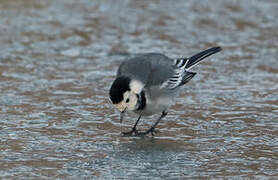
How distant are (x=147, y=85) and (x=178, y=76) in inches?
24.7

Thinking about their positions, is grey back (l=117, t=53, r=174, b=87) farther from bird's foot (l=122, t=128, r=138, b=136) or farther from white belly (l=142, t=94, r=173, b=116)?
bird's foot (l=122, t=128, r=138, b=136)

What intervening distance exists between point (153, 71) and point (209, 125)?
76 centimetres

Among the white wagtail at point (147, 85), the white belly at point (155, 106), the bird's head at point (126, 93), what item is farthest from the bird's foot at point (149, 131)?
the bird's head at point (126, 93)

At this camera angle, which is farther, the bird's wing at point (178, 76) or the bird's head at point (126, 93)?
the bird's wing at point (178, 76)

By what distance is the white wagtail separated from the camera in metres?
5.70

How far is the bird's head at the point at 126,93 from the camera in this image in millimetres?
5617

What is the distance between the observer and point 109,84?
7.92 m

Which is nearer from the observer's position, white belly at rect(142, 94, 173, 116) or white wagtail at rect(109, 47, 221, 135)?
white wagtail at rect(109, 47, 221, 135)

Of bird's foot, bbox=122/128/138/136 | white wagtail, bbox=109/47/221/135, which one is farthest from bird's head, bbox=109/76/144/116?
bird's foot, bbox=122/128/138/136

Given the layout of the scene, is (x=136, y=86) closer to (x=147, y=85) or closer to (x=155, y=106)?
(x=147, y=85)

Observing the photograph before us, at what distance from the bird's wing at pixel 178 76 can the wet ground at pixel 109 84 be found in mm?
378

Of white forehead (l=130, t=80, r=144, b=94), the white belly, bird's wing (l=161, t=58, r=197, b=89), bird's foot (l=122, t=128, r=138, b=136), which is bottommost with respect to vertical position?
bird's foot (l=122, t=128, r=138, b=136)

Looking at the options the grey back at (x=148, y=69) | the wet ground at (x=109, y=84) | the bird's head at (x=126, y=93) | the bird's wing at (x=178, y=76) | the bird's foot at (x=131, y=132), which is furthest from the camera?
the bird's wing at (x=178, y=76)

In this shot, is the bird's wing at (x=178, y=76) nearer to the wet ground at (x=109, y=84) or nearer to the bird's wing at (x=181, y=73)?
the bird's wing at (x=181, y=73)
